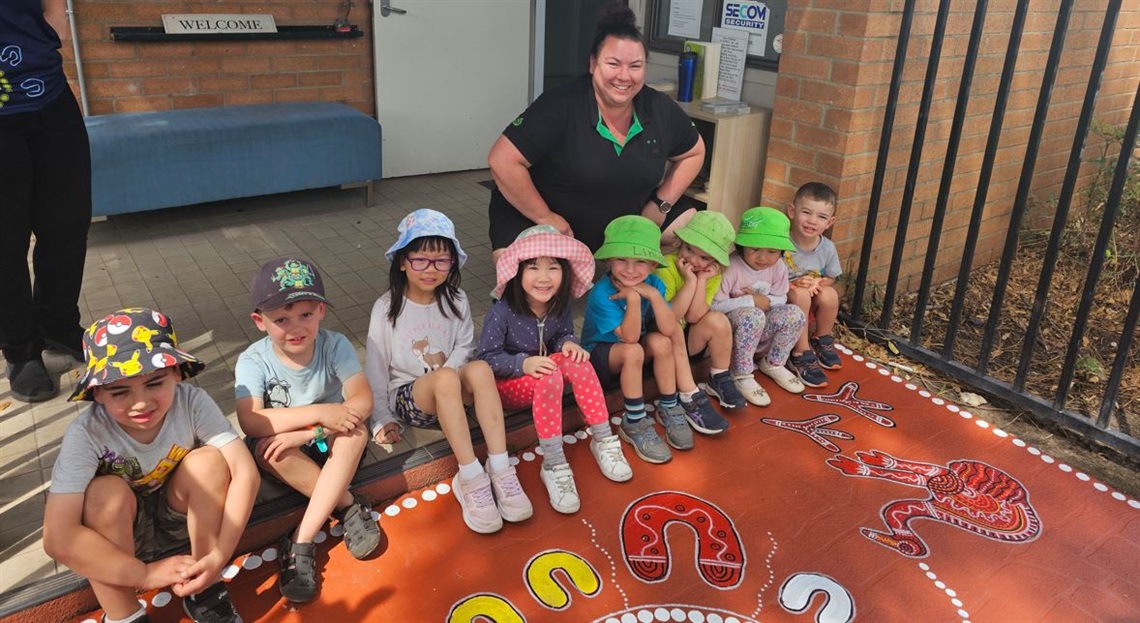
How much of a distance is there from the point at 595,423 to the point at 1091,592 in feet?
4.81

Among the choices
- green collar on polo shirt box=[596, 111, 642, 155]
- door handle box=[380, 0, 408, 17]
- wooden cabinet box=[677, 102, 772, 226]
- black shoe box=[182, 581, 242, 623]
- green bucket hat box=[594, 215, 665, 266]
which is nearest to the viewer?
black shoe box=[182, 581, 242, 623]

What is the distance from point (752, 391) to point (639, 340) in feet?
1.83

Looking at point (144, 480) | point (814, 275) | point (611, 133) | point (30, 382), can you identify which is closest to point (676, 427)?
point (814, 275)

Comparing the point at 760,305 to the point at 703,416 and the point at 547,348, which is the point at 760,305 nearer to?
the point at 703,416

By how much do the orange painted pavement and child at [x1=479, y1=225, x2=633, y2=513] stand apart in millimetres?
101

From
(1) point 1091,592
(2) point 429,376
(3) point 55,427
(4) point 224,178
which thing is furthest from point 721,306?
(4) point 224,178

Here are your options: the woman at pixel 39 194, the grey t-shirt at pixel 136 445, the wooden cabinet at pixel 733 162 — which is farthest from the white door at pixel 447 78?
the grey t-shirt at pixel 136 445

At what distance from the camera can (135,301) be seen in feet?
12.0

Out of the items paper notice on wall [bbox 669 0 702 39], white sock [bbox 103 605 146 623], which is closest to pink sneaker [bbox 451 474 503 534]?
white sock [bbox 103 605 146 623]

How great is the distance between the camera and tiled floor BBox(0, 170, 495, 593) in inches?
95.3

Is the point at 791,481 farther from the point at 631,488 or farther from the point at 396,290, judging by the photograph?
the point at 396,290

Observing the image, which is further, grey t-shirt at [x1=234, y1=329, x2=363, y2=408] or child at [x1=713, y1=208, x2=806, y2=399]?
child at [x1=713, y1=208, x2=806, y2=399]

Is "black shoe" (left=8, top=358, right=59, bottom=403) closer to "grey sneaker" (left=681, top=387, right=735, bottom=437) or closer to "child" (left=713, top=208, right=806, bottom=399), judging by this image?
"grey sneaker" (left=681, top=387, right=735, bottom=437)

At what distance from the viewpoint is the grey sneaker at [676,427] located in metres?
2.80
